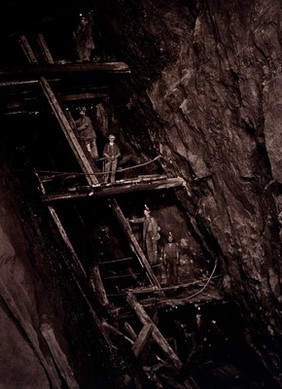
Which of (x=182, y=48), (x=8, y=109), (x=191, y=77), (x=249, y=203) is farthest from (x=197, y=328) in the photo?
(x=8, y=109)

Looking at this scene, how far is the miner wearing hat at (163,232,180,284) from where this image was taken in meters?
6.14

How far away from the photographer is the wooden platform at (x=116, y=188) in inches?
208

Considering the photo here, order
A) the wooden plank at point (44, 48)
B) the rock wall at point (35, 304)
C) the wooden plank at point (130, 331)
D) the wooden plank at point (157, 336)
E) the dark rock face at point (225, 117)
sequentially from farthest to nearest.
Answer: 1. the wooden plank at point (130, 331)
2. the wooden plank at point (44, 48)
3. the wooden plank at point (157, 336)
4. the rock wall at point (35, 304)
5. the dark rock face at point (225, 117)

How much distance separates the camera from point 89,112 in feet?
20.7

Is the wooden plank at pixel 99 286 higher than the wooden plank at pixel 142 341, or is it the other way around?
the wooden plank at pixel 99 286

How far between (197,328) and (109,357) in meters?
1.67

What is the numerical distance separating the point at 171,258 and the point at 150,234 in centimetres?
61

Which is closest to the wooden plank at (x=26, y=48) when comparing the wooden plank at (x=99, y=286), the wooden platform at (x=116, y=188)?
the wooden platform at (x=116, y=188)

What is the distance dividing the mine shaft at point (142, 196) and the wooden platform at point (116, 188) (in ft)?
0.08

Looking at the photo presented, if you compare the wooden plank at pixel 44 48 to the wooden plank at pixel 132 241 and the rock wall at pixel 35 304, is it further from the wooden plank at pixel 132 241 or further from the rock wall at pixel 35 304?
the wooden plank at pixel 132 241

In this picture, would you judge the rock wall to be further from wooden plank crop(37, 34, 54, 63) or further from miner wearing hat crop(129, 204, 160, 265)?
wooden plank crop(37, 34, 54, 63)

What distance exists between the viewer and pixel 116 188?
538cm

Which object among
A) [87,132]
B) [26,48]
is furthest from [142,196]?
[26,48]

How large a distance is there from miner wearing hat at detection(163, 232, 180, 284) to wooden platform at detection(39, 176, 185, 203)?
1189 mm
